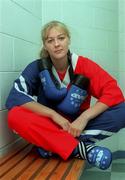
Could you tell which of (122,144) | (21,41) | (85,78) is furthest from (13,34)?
(122,144)

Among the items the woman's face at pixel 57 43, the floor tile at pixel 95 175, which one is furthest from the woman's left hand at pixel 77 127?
the floor tile at pixel 95 175

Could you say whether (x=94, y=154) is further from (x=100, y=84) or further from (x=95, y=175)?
(x=95, y=175)

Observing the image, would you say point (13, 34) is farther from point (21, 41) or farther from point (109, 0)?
point (109, 0)

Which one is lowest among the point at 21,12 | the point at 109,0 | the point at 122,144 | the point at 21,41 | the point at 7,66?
the point at 122,144

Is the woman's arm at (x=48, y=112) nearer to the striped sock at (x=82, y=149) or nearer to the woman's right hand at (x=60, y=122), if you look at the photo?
the woman's right hand at (x=60, y=122)

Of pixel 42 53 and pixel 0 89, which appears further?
pixel 42 53

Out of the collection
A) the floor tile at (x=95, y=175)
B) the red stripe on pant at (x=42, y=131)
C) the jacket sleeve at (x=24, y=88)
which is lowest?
the floor tile at (x=95, y=175)

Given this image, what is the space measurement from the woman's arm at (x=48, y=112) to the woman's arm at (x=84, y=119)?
0.12 feet

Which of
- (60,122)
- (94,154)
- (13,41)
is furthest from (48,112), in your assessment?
(13,41)

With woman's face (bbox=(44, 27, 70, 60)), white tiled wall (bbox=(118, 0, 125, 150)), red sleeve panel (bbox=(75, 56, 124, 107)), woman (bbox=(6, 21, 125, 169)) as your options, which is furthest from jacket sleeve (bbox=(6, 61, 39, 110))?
white tiled wall (bbox=(118, 0, 125, 150))

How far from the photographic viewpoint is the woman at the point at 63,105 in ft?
5.56

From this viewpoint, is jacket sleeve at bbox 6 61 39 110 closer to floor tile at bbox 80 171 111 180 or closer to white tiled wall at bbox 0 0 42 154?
white tiled wall at bbox 0 0 42 154

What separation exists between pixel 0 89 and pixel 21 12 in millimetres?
577

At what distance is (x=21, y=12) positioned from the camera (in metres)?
2.16
